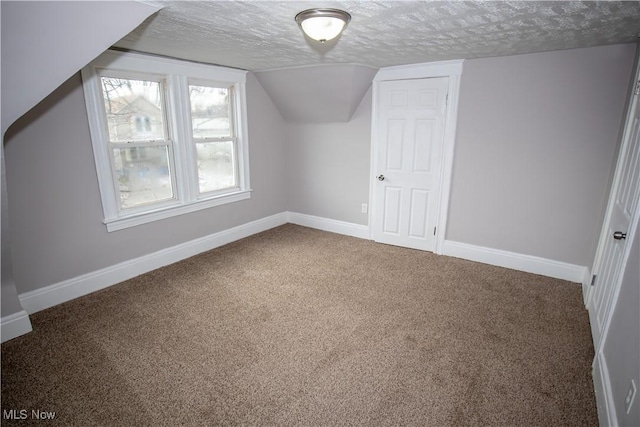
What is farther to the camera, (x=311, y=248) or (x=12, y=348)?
(x=311, y=248)

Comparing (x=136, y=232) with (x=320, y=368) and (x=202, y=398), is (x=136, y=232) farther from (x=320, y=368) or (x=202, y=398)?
(x=320, y=368)

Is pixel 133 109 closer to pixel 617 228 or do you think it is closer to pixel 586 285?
pixel 617 228

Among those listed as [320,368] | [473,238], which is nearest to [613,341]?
[320,368]

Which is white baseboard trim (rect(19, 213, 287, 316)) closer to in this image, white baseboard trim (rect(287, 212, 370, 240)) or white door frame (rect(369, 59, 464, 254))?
white baseboard trim (rect(287, 212, 370, 240))

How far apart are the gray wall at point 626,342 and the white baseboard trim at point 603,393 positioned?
37mm

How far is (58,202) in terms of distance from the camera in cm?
265

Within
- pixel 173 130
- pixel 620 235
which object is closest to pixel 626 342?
pixel 620 235

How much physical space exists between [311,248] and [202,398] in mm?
2324

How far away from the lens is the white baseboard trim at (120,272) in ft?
8.68

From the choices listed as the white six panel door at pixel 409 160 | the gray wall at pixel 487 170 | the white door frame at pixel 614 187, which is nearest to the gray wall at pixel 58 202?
the gray wall at pixel 487 170

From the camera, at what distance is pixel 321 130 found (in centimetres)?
441

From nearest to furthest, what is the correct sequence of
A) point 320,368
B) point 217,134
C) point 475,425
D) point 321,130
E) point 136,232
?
point 475,425 → point 320,368 → point 136,232 → point 217,134 → point 321,130

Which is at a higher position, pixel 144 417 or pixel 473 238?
pixel 473 238

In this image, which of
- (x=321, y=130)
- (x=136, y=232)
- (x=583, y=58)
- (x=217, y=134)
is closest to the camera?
(x=583, y=58)
